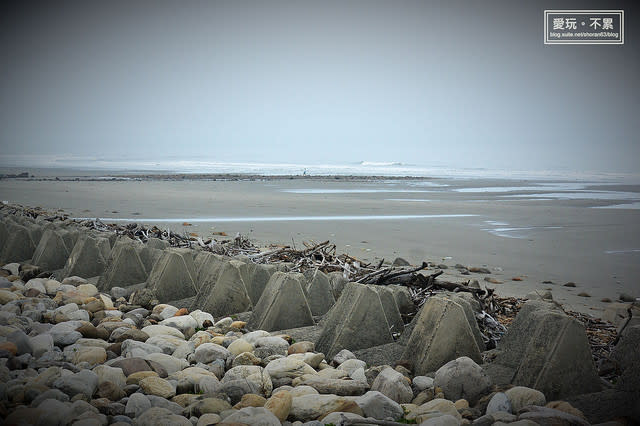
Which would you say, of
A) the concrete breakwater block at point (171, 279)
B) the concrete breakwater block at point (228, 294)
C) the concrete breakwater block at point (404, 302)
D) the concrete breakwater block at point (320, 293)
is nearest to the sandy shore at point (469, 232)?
the concrete breakwater block at point (404, 302)

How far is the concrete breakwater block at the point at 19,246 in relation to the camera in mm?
7695

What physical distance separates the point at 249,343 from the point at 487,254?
7.40 metres

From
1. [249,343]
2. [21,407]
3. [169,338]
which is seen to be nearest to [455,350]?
[249,343]

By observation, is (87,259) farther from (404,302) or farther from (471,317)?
(471,317)

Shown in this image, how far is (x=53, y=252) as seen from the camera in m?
7.12

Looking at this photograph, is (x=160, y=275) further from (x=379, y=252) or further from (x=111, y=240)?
(x=379, y=252)

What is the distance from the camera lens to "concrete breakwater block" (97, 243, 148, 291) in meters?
5.96

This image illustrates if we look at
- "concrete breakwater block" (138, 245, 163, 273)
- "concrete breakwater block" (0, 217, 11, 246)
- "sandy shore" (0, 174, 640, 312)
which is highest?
"concrete breakwater block" (0, 217, 11, 246)

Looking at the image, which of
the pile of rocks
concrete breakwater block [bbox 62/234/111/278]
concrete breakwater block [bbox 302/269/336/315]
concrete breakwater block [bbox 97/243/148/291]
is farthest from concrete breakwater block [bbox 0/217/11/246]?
concrete breakwater block [bbox 302/269/336/315]

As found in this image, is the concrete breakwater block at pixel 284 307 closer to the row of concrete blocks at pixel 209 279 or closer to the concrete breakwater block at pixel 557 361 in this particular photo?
the row of concrete blocks at pixel 209 279

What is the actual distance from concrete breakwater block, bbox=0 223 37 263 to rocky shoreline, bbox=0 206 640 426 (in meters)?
2.93

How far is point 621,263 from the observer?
30.0 feet

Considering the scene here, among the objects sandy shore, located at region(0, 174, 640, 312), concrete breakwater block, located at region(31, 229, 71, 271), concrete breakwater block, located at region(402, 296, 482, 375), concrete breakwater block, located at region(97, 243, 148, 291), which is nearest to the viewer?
concrete breakwater block, located at region(402, 296, 482, 375)

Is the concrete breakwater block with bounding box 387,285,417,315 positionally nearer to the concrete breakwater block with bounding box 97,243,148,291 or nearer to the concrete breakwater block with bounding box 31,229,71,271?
the concrete breakwater block with bounding box 97,243,148,291
